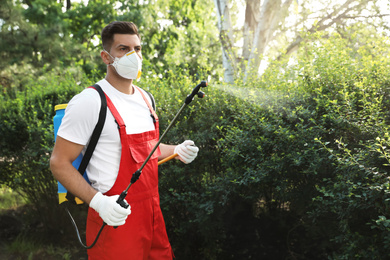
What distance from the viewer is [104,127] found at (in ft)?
7.19

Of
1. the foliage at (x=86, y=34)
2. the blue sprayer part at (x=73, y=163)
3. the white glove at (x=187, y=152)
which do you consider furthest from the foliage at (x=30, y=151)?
the foliage at (x=86, y=34)

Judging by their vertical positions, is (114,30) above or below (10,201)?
above

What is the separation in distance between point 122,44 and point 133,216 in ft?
3.69

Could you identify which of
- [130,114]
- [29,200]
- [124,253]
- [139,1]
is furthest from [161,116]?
[139,1]

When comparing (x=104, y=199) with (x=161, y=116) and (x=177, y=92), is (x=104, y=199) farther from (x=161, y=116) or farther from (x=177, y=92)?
(x=177, y=92)

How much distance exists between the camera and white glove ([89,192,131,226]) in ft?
6.53

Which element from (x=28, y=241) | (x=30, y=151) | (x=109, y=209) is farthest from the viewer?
(x=28, y=241)

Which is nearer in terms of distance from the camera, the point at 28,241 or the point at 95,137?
the point at 95,137

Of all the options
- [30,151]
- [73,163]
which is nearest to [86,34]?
[30,151]

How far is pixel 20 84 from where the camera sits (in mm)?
12000

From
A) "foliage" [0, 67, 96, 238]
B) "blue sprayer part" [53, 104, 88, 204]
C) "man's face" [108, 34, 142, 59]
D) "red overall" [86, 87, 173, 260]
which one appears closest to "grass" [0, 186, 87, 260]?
"foliage" [0, 67, 96, 238]

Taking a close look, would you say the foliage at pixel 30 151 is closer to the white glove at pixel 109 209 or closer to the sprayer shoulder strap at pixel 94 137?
the sprayer shoulder strap at pixel 94 137

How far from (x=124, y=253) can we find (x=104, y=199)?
1.32 feet

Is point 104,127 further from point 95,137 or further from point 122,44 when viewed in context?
point 122,44
